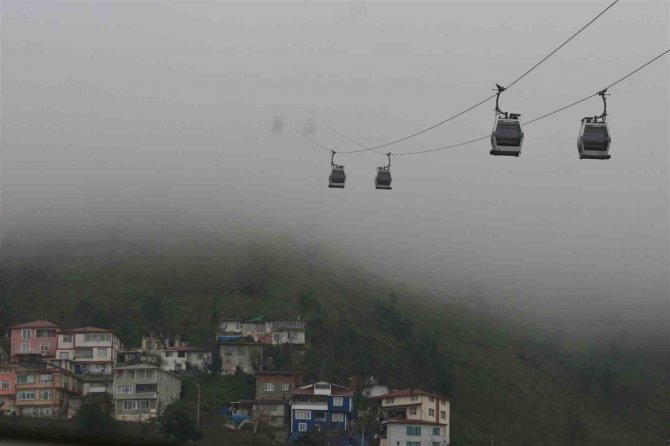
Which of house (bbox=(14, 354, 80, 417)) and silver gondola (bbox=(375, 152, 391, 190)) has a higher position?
silver gondola (bbox=(375, 152, 391, 190))

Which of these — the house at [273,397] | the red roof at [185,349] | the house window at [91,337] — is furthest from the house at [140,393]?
the red roof at [185,349]

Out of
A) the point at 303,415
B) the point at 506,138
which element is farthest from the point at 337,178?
the point at 303,415

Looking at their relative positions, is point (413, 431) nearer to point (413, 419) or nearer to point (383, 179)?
point (413, 419)

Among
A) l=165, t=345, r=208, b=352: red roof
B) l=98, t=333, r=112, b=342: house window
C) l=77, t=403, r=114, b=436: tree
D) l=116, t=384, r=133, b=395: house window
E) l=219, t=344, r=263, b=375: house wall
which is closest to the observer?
l=77, t=403, r=114, b=436: tree

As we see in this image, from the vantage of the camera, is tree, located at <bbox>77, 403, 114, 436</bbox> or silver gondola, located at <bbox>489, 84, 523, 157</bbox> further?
tree, located at <bbox>77, 403, 114, 436</bbox>

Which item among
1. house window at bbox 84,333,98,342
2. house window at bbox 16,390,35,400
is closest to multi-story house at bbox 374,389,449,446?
house window at bbox 84,333,98,342

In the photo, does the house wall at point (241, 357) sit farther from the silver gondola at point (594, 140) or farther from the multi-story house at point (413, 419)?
the silver gondola at point (594, 140)

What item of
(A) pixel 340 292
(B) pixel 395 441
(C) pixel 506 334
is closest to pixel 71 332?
(B) pixel 395 441

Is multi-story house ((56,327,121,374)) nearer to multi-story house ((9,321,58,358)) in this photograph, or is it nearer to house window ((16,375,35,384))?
multi-story house ((9,321,58,358))
